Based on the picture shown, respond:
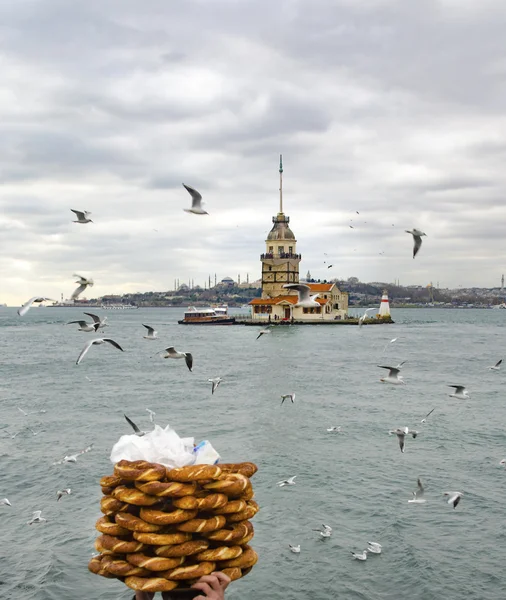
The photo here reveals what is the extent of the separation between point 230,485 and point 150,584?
57 cm

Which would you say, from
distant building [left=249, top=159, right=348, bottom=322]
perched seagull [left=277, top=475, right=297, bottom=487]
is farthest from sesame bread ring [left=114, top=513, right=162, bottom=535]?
distant building [left=249, top=159, right=348, bottom=322]

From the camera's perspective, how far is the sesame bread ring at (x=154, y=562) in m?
2.96

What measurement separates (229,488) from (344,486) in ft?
48.4

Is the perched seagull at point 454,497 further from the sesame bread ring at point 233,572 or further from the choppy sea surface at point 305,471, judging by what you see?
the sesame bread ring at point 233,572

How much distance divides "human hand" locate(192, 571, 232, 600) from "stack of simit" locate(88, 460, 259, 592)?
0.04m

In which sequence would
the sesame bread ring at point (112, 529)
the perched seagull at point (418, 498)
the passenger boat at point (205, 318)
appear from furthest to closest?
the passenger boat at point (205, 318) < the perched seagull at point (418, 498) < the sesame bread ring at point (112, 529)

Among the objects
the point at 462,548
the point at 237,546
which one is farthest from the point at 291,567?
the point at 237,546

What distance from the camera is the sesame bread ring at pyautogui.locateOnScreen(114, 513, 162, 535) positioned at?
302 cm

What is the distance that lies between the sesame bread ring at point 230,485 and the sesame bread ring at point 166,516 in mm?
143

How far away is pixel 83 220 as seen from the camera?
1596 cm

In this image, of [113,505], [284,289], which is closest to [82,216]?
[113,505]

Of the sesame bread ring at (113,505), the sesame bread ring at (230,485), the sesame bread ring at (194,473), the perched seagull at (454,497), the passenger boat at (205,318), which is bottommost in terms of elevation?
the perched seagull at (454,497)

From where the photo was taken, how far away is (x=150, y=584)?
2955mm

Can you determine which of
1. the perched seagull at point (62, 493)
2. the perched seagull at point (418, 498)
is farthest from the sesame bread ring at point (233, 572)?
the perched seagull at point (62, 493)
